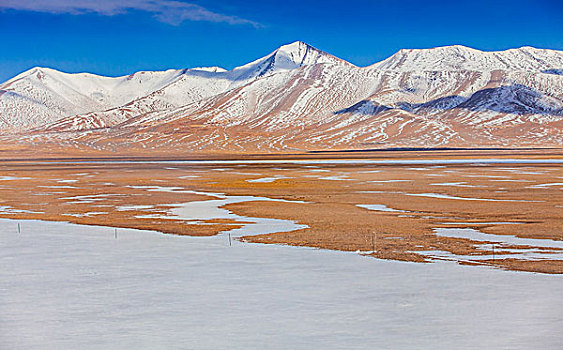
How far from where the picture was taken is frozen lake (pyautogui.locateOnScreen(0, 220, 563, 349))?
1287cm

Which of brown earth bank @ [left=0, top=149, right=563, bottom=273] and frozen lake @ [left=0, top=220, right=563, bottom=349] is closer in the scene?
frozen lake @ [left=0, top=220, right=563, bottom=349]

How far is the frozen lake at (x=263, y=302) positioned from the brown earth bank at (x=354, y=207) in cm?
280

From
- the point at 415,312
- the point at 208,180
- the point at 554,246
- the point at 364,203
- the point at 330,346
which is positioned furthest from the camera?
the point at 208,180

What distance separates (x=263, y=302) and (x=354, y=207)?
21.9m

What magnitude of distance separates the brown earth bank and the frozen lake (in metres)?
2.80

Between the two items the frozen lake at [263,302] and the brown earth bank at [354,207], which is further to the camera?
the brown earth bank at [354,207]

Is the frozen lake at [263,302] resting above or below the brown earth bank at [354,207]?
below

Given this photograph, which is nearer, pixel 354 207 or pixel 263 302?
pixel 263 302

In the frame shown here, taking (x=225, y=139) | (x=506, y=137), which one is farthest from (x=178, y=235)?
(x=506, y=137)

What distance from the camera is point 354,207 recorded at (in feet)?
122

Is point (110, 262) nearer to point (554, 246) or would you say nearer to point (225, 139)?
point (554, 246)

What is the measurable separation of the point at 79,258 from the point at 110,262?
1286 millimetres

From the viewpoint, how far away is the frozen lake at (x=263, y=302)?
1287 cm

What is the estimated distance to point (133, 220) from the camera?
32344 mm
